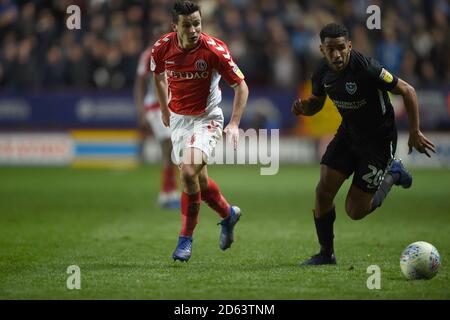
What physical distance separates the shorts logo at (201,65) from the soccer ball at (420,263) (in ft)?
7.90

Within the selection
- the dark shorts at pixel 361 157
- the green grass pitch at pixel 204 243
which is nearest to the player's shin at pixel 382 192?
the dark shorts at pixel 361 157

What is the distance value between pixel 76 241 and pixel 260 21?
40.8ft

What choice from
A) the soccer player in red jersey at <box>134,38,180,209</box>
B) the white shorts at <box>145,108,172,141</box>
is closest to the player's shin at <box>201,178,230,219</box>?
the soccer player in red jersey at <box>134,38,180,209</box>

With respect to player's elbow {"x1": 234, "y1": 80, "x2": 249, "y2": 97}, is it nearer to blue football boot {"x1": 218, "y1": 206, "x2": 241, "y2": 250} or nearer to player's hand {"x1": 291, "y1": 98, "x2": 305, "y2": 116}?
player's hand {"x1": 291, "y1": 98, "x2": 305, "y2": 116}

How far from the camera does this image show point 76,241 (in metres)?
9.34

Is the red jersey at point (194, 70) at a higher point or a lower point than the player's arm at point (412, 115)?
higher

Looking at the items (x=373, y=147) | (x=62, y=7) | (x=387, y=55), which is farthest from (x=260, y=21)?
(x=373, y=147)

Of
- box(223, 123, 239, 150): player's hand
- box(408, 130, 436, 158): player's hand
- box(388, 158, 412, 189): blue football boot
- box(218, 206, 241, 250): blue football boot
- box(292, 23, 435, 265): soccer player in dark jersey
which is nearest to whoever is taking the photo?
box(408, 130, 436, 158): player's hand

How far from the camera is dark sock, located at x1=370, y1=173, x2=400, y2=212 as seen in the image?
26.1 ft

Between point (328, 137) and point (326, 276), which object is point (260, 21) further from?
point (326, 276)

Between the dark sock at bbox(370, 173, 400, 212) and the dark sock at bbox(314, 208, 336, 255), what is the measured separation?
0.40m

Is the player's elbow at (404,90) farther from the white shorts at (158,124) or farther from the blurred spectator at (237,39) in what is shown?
the blurred spectator at (237,39)

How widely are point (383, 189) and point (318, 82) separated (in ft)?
3.76

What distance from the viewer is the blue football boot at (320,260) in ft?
25.3
